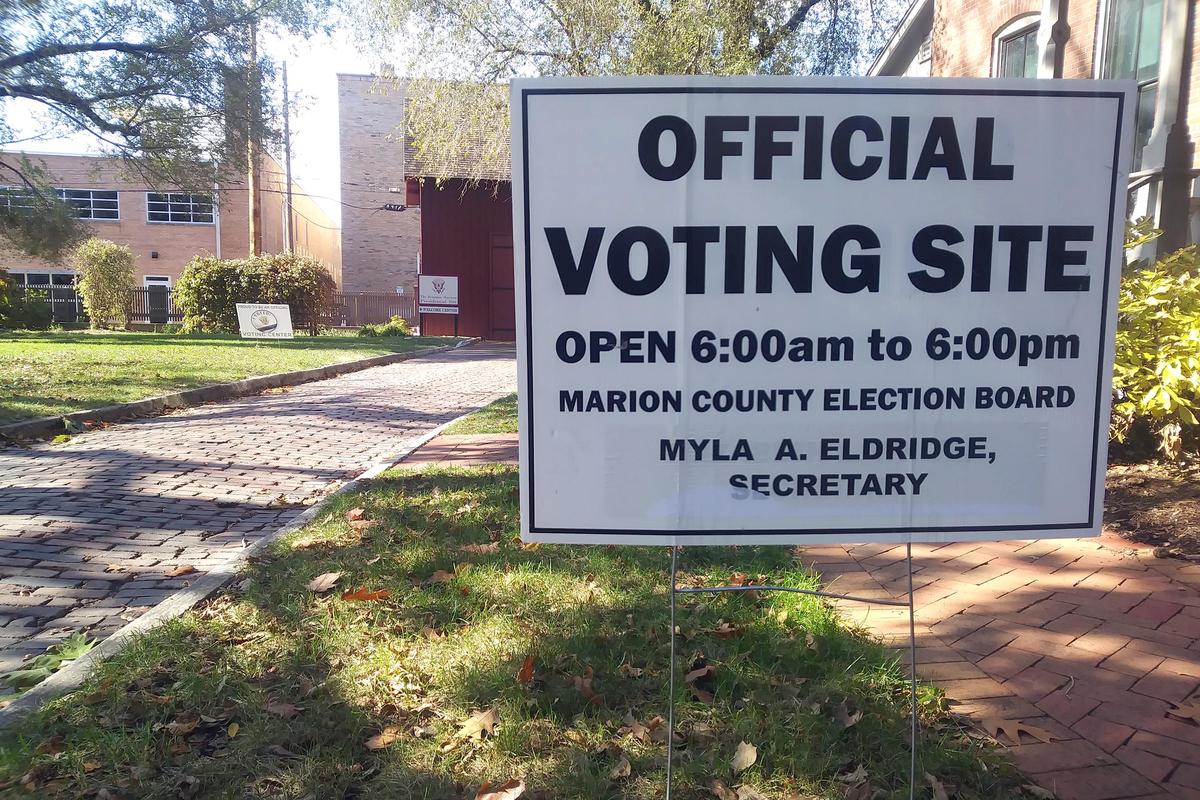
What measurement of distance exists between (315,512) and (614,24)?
994cm

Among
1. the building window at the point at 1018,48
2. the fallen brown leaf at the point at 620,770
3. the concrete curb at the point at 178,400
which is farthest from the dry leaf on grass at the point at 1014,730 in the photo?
the building window at the point at 1018,48

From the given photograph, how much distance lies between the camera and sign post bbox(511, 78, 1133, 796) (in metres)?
2.04

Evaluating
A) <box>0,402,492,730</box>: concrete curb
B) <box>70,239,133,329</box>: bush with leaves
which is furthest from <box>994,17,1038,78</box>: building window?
<box>70,239,133,329</box>: bush with leaves

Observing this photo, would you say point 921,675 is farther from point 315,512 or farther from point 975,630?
point 315,512

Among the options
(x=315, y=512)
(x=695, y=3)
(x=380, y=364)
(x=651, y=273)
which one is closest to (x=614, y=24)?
(x=695, y=3)

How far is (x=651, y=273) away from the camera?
2080 mm

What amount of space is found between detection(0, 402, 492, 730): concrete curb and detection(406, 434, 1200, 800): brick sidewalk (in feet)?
9.74

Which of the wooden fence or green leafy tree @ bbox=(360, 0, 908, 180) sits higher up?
green leafy tree @ bbox=(360, 0, 908, 180)

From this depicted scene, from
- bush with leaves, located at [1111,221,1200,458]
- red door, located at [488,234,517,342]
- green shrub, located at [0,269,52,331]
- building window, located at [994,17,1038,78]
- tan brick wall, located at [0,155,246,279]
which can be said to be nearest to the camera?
bush with leaves, located at [1111,221,1200,458]

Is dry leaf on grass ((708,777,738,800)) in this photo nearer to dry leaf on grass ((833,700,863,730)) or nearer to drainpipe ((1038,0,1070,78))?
dry leaf on grass ((833,700,863,730))

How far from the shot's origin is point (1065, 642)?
10.4 feet

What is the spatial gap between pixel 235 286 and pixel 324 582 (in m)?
22.7

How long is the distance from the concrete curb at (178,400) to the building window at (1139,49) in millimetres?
11518

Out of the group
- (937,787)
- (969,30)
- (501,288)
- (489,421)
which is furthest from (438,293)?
(937,787)
